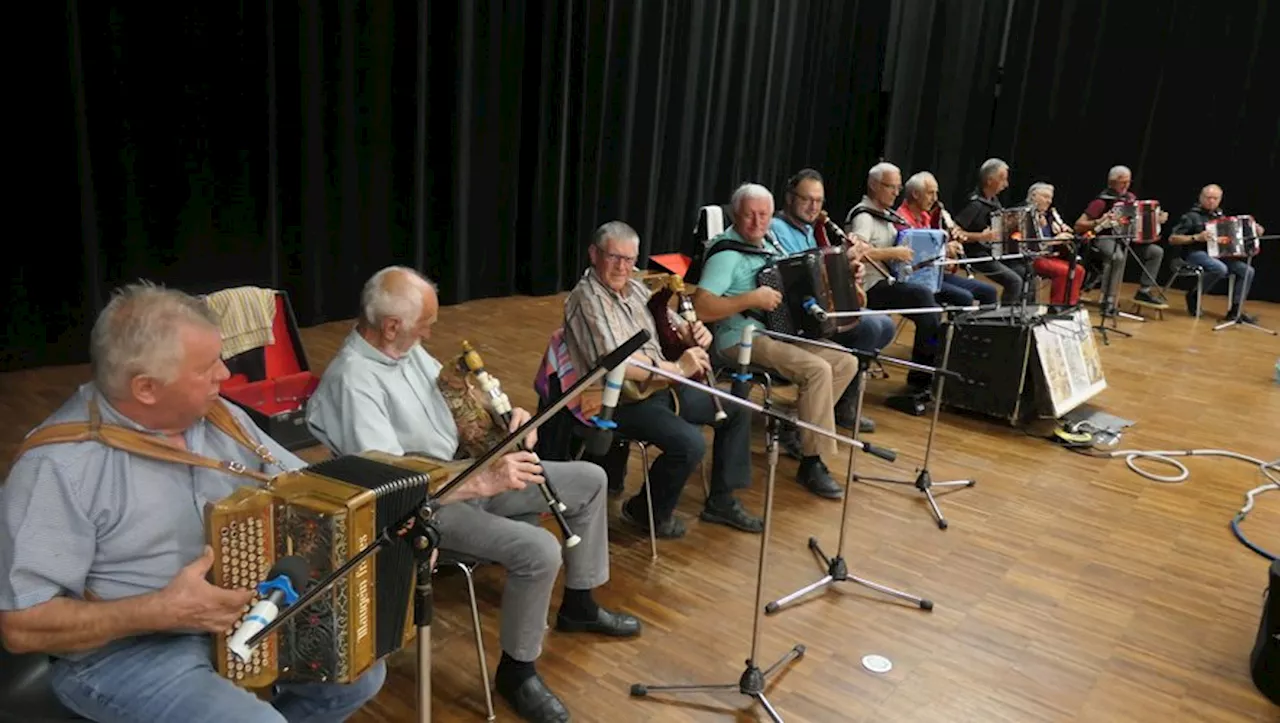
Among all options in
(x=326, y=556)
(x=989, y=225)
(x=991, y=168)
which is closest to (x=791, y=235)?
(x=989, y=225)

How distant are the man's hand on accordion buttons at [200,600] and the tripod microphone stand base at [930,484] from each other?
2.98m

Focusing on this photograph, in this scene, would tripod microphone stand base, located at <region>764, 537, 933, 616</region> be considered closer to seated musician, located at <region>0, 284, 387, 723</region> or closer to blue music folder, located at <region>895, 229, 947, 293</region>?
seated musician, located at <region>0, 284, 387, 723</region>

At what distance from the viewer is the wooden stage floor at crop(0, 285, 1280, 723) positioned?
108 inches

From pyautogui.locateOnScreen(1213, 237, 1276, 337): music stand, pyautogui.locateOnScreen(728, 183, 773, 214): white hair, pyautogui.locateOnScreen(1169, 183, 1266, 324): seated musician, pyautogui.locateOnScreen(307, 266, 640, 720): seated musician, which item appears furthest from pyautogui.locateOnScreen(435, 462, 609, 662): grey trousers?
pyautogui.locateOnScreen(1213, 237, 1276, 337): music stand

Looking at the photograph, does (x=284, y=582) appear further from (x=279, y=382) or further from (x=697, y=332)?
(x=279, y=382)

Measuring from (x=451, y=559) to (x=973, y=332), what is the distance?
3587 millimetres

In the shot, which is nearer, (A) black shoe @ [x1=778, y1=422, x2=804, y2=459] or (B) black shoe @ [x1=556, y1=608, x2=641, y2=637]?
(B) black shoe @ [x1=556, y1=608, x2=641, y2=637]

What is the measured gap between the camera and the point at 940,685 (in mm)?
2820

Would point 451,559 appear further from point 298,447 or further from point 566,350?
point 298,447

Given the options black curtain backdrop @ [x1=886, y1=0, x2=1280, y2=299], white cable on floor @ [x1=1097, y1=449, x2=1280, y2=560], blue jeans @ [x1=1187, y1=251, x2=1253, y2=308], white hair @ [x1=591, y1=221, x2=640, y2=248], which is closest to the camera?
white hair @ [x1=591, y1=221, x2=640, y2=248]

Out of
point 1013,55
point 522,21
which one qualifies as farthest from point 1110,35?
point 522,21

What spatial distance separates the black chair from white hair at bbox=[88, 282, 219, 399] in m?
0.56

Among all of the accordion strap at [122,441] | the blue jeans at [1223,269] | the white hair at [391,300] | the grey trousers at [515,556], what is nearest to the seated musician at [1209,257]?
the blue jeans at [1223,269]

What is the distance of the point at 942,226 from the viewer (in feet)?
20.5
